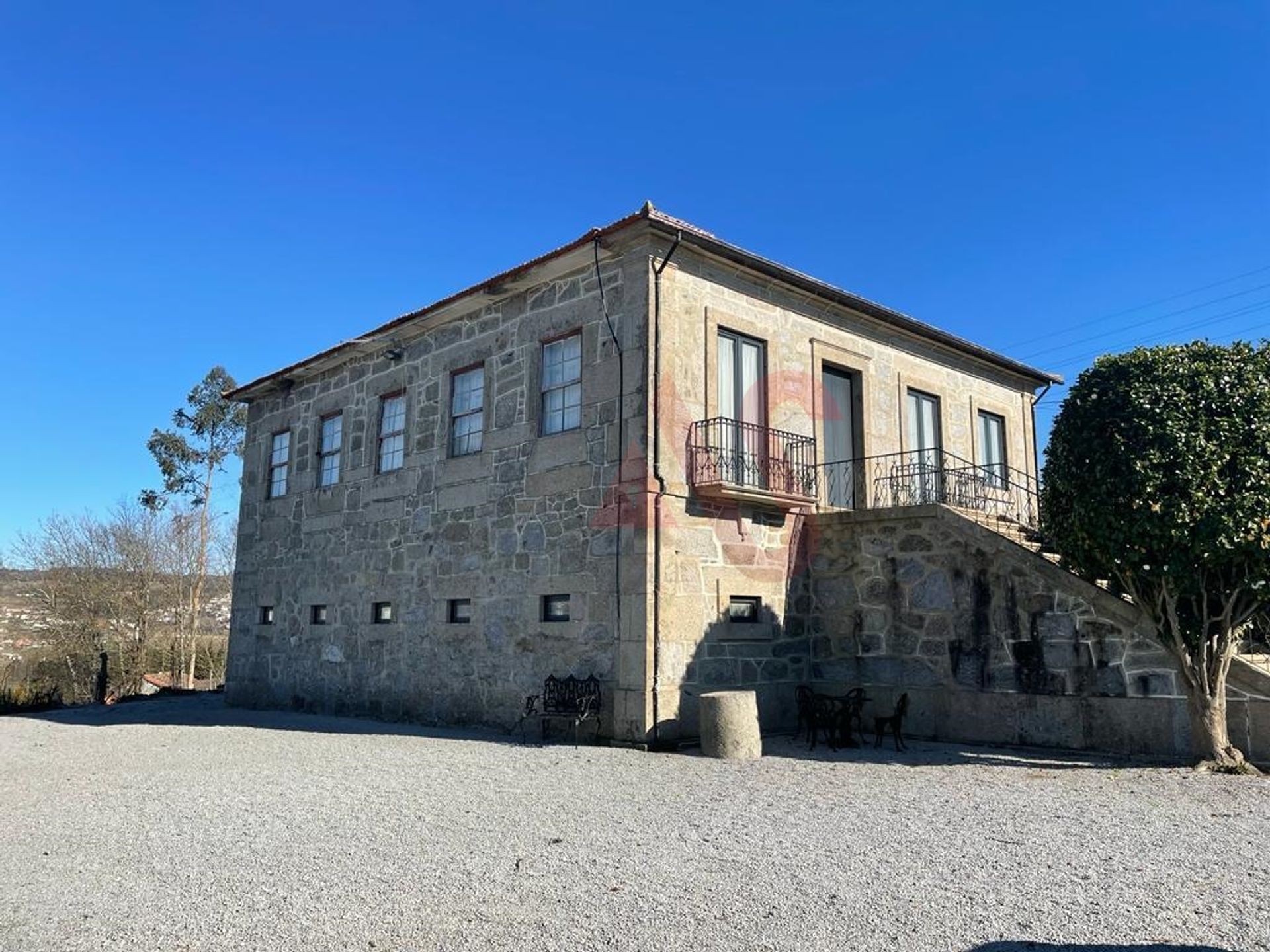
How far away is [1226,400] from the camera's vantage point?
309 inches

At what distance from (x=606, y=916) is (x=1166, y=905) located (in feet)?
8.48

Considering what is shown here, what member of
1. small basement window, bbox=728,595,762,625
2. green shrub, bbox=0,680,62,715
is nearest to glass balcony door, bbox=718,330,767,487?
small basement window, bbox=728,595,762,625

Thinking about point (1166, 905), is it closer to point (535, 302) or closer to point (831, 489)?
point (831, 489)

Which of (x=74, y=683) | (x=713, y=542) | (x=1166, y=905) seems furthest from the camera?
(x=74, y=683)

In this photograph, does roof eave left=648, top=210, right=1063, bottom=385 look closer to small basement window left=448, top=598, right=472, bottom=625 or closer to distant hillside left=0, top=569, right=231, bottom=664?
small basement window left=448, top=598, right=472, bottom=625

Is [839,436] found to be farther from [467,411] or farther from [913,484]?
[467,411]

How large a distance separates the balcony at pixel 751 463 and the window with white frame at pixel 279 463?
30.6ft

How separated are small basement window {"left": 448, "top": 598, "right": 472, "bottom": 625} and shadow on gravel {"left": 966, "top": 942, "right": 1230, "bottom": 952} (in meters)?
9.36

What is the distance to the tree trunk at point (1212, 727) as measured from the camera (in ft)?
25.9

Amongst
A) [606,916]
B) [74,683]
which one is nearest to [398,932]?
[606,916]

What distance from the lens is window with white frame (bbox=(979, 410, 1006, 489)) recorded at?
15164 mm

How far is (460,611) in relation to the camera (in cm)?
1258

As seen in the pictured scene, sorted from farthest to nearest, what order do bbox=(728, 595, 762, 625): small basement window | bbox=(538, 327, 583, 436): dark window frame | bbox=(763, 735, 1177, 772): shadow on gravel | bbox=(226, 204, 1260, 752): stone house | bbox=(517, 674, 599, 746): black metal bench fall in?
1. bbox=(538, 327, 583, 436): dark window frame
2. bbox=(728, 595, 762, 625): small basement window
3. bbox=(517, 674, 599, 746): black metal bench
4. bbox=(226, 204, 1260, 752): stone house
5. bbox=(763, 735, 1177, 772): shadow on gravel

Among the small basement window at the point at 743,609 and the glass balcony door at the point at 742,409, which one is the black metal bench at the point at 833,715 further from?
the glass balcony door at the point at 742,409
